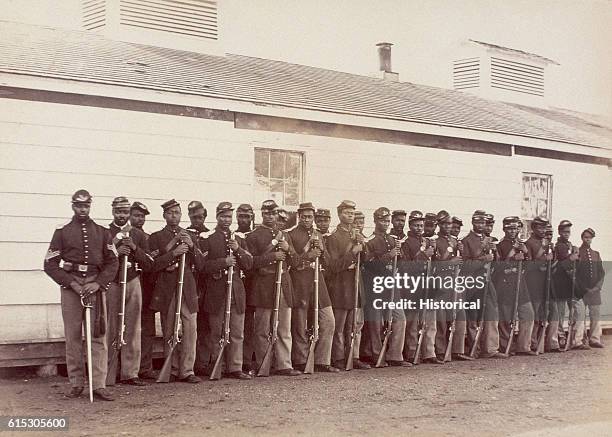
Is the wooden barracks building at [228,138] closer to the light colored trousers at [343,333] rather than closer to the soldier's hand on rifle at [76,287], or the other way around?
the soldier's hand on rifle at [76,287]

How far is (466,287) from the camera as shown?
8.77 meters

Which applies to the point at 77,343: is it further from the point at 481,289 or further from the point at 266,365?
the point at 481,289

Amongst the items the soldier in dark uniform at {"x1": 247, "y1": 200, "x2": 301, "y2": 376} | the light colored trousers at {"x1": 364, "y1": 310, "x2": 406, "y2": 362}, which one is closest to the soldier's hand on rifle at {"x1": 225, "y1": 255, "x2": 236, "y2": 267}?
the soldier in dark uniform at {"x1": 247, "y1": 200, "x2": 301, "y2": 376}

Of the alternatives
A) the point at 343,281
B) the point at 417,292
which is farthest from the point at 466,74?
the point at 343,281

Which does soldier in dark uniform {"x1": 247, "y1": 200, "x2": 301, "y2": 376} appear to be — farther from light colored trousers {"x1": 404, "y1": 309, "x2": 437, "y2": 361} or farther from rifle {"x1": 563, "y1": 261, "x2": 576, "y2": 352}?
rifle {"x1": 563, "y1": 261, "x2": 576, "y2": 352}

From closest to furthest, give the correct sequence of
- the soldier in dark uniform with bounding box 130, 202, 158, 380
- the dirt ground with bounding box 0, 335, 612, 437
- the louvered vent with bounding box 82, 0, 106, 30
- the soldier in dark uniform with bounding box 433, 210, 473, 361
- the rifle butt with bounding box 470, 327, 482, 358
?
the dirt ground with bounding box 0, 335, 612, 437 < the soldier in dark uniform with bounding box 130, 202, 158, 380 < the louvered vent with bounding box 82, 0, 106, 30 < the soldier in dark uniform with bounding box 433, 210, 473, 361 < the rifle butt with bounding box 470, 327, 482, 358

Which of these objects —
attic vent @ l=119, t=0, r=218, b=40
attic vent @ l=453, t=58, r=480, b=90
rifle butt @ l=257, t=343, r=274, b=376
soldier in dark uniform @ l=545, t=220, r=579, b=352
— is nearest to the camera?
rifle butt @ l=257, t=343, r=274, b=376

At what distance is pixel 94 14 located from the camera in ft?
26.8

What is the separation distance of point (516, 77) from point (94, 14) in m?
5.75

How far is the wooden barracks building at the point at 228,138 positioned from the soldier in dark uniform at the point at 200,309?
0.73 metres

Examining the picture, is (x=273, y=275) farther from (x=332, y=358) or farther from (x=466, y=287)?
(x=466, y=287)

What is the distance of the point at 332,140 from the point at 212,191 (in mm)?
1459

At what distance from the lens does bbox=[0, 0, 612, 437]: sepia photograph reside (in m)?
6.24

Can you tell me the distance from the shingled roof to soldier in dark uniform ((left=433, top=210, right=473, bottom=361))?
4.94ft
